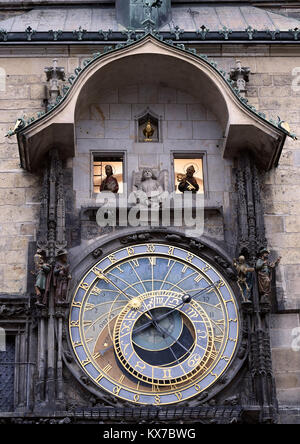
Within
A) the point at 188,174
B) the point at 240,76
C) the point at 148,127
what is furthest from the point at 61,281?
the point at 240,76

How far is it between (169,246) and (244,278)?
100 cm

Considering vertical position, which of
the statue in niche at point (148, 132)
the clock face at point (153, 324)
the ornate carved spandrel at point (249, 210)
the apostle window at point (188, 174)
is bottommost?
the clock face at point (153, 324)

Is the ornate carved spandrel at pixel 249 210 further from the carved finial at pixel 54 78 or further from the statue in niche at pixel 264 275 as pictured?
the carved finial at pixel 54 78

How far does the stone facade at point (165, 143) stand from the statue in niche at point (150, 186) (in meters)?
Result: 0.17

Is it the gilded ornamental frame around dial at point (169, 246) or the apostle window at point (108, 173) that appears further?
the apostle window at point (108, 173)

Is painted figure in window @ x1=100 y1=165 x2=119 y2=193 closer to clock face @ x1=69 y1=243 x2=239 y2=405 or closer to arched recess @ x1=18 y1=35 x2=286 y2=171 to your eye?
arched recess @ x1=18 y1=35 x2=286 y2=171

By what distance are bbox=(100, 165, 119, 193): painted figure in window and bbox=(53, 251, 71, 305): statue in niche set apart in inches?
49.2

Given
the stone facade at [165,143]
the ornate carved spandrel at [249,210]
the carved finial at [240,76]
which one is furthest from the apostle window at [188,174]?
the carved finial at [240,76]

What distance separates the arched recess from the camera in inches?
599

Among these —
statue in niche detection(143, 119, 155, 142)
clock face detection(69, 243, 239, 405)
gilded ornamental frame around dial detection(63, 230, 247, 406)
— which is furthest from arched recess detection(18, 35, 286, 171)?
clock face detection(69, 243, 239, 405)

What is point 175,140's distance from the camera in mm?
15945

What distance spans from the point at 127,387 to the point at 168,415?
27.0 inches

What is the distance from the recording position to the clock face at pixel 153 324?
14.3 meters

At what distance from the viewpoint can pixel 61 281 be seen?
14547 mm
